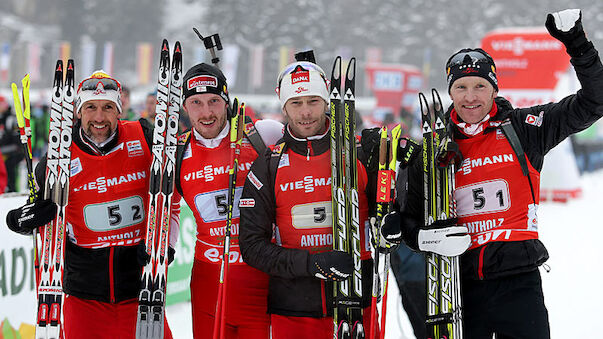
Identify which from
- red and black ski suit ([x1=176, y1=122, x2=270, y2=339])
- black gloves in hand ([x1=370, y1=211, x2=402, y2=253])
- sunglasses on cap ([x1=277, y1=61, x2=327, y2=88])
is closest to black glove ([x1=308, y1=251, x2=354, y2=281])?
black gloves in hand ([x1=370, y1=211, x2=402, y2=253])

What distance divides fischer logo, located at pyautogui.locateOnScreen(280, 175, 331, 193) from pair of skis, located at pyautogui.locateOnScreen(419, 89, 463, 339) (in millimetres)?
536

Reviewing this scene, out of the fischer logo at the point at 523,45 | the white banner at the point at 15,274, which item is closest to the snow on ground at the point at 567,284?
the white banner at the point at 15,274

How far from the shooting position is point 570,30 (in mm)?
2902

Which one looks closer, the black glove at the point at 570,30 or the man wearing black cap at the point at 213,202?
the black glove at the point at 570,30

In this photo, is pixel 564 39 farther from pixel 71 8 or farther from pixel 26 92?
pixel 71 8

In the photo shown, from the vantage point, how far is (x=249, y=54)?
52.9 m

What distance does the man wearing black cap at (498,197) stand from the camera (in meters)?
3.10

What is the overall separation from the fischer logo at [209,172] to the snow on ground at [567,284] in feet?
8.22

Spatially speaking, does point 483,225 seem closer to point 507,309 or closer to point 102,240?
point 507,309

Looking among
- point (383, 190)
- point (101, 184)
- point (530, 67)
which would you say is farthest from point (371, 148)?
point (530, 67)

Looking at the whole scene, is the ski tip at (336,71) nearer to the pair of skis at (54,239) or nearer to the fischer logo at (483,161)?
the fischer logo at (483,161)

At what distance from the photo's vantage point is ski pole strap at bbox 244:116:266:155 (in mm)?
3650

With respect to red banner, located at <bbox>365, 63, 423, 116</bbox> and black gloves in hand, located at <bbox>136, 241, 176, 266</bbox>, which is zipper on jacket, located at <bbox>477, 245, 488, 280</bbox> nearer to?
black gloves in hand, located at <bbox>136, 241, 176, 266</bbox>

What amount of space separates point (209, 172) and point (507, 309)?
5.68 ft
